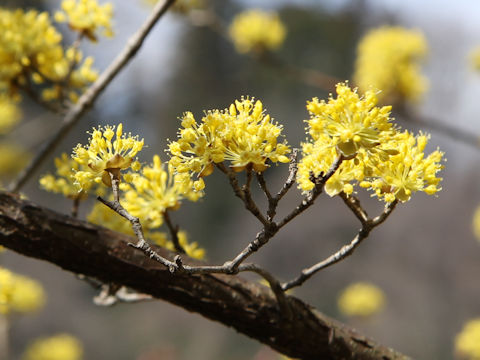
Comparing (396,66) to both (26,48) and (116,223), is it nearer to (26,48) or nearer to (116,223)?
(26,48)

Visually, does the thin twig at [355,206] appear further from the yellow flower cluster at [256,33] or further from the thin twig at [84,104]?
the yellow flower cluster at [256,33]

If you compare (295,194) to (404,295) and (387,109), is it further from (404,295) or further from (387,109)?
(387,109)

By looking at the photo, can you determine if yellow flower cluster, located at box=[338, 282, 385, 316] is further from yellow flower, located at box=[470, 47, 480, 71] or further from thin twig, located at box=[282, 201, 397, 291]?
thin twig, located at box=[282, 201, 397, 291]

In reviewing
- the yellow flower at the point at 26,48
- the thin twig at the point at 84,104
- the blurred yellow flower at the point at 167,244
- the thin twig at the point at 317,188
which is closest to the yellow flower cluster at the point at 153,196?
the blurred yellow flower at the point at 167,244

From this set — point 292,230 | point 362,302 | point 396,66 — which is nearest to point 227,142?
point 396,66

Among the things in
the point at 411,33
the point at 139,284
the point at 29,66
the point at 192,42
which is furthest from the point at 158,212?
the point at 192,42

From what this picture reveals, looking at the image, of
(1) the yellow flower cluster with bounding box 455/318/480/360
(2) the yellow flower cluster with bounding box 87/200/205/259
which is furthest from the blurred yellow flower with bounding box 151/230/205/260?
(1) the yellow flower cluster with bounding box 455/318/480/360

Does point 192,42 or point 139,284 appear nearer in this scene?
point 139,284
